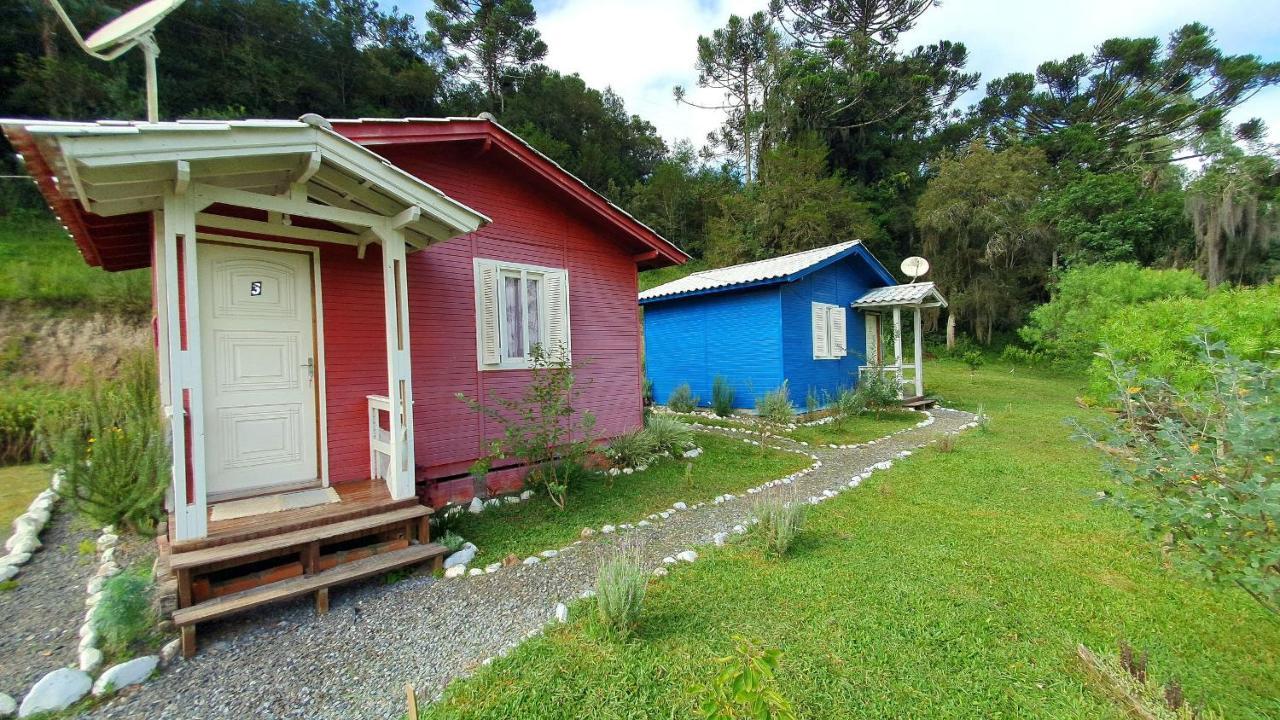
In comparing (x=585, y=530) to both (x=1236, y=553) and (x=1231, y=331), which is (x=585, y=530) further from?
(x=1231, y=331)

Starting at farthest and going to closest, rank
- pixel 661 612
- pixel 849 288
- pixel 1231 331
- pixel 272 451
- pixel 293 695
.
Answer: pixel 849 288 < pixel 1231 331 < pixel 272 451 < pixel 661 612 < pixel 293 695

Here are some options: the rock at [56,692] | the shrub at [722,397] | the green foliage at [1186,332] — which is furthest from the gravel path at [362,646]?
the shrub at [722,397]

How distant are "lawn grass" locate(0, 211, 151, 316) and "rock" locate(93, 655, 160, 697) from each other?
12398 millimetres

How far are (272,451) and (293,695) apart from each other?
2541 millimetres

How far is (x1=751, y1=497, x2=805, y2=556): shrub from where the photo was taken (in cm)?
395

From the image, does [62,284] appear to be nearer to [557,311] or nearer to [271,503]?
[271,503]

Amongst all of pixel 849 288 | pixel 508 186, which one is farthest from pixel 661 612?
pixel 849 288

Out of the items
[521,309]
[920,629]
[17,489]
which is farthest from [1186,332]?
Result: [17,489]

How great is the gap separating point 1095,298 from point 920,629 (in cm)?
1211

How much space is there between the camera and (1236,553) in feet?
6.50

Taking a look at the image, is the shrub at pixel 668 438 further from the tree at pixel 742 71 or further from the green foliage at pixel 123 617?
the tree at pixel 742 71

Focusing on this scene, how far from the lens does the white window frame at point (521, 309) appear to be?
573cm

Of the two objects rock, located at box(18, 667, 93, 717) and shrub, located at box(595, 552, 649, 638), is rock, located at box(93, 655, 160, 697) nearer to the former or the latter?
rock, located at box(18, 667, 93, 717)

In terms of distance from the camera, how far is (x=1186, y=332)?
6047mm
